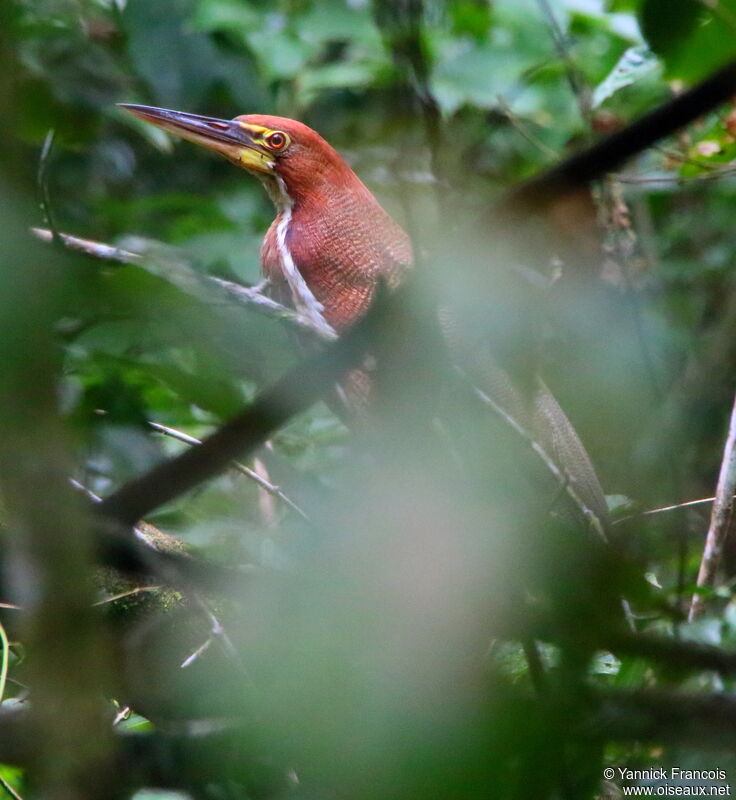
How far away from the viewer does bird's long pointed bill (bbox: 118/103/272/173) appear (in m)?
2.93

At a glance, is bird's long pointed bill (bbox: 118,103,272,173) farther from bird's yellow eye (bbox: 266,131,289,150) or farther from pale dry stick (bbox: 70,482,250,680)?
pale dry stick (bbox: 70,482,250,680)

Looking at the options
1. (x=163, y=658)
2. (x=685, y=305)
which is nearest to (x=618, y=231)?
(x=685, y=305)

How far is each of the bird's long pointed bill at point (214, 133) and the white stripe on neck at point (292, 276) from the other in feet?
0.31

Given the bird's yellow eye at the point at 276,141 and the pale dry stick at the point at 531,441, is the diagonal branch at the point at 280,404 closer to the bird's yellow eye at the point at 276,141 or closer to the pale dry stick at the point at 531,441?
the pale dry stick at the point at 531,441

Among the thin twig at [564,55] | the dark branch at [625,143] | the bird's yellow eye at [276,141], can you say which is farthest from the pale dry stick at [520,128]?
the dark branch at [625,143]

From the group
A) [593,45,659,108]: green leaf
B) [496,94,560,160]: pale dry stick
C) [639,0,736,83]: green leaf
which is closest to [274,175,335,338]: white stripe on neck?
[496,94,560,160]: pale dry stick

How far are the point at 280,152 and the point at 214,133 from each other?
9.6 inches

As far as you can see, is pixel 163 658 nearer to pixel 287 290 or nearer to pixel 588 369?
pixel 588 369

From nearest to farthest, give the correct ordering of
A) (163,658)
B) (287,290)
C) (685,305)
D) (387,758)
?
(387,758)
(163,658)
(287,290)
(685,305)

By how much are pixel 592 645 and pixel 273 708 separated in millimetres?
200

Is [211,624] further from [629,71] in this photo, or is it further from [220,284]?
[629,71]

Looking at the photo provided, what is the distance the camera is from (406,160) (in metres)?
0.91

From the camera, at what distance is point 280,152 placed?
325 cm

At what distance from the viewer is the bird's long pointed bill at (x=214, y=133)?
2.93m
